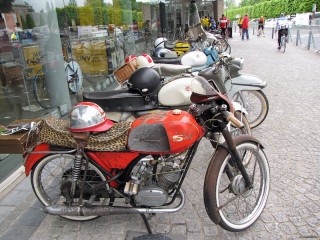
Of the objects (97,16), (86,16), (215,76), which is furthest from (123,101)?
(97,16)

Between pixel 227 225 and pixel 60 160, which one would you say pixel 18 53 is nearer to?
pixel 60 160

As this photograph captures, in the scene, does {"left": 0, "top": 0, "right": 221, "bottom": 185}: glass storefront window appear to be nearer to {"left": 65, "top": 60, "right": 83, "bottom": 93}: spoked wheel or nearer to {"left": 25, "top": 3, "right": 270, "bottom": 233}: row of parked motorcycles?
{"left": 65, "top": 60, "right": 83, "bottom": 93}: spoked wheel

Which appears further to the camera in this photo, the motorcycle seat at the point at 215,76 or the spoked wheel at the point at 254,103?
the spoked wheel at the point at 254,103

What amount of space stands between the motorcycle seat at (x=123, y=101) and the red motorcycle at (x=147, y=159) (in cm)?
92

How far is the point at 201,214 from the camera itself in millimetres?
2832

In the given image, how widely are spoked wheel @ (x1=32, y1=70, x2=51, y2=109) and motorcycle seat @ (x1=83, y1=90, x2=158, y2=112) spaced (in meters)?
1.53

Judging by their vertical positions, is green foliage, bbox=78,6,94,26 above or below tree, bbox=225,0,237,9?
below

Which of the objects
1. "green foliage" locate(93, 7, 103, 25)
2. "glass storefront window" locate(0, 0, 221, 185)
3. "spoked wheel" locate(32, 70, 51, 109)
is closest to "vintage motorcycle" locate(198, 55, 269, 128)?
"glass storefront window" locate(0, 0, 221, 185)

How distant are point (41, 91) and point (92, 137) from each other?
285 centimetres

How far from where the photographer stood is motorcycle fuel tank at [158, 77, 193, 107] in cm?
330

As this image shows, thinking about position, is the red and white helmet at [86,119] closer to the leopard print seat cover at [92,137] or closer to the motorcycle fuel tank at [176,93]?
the leopard print seat cover at [92,137]

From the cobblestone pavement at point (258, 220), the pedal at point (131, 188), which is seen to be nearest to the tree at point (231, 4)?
the cobblestone pavement at point (258, 220)

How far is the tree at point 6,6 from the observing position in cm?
377

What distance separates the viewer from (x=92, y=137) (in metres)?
2.36
